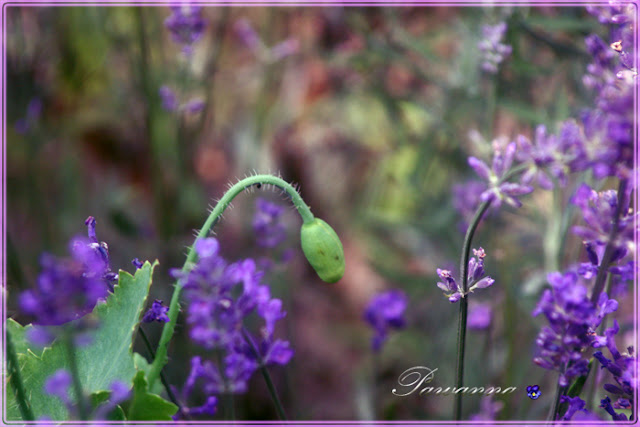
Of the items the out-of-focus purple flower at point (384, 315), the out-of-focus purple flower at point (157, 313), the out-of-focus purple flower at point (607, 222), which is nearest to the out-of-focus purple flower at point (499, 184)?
the out-of-focus purple flower at point (607, 222)

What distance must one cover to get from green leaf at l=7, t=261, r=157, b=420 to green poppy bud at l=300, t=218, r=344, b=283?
208 millimetres

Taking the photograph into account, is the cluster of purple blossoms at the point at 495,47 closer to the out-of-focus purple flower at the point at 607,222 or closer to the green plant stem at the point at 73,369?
the out-of-focus purple flower at the point at 607,222

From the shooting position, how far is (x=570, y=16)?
1661 mm

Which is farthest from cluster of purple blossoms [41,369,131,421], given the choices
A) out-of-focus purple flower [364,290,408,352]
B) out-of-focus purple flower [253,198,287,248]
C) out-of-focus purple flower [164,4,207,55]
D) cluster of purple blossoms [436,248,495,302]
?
out-of-focus purple flower [164,4,207,55]

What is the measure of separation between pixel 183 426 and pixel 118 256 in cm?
124

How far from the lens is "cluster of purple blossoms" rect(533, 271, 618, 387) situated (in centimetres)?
75

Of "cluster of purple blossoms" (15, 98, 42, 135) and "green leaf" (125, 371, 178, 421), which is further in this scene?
"cluster of purple blossoms" (15, 98, 42, 135)

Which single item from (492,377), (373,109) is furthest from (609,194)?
(373,109)

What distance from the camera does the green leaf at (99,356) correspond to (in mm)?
878

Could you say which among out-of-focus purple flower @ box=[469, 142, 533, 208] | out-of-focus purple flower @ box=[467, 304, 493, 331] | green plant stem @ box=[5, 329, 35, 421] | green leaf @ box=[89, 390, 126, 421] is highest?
out-of-focus purple flower @ box=[469, 142, 533, 208]

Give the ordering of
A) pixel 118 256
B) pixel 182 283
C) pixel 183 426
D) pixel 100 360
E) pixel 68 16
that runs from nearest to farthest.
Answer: pixel 182 283, pixel 100 360, pixel 183 426, pixel 118 256, pixel 68 16

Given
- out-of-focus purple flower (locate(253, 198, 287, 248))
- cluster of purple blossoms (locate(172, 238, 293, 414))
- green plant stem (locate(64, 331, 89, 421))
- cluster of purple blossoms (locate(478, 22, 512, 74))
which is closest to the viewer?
green plant stem (locate(64, 331, 89, 421))

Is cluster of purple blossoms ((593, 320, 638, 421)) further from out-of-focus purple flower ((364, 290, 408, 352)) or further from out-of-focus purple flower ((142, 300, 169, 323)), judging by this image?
out-of-focus purple flower ((364, 290, 408, 352))

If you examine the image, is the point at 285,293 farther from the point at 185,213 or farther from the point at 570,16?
the point at 570,16
